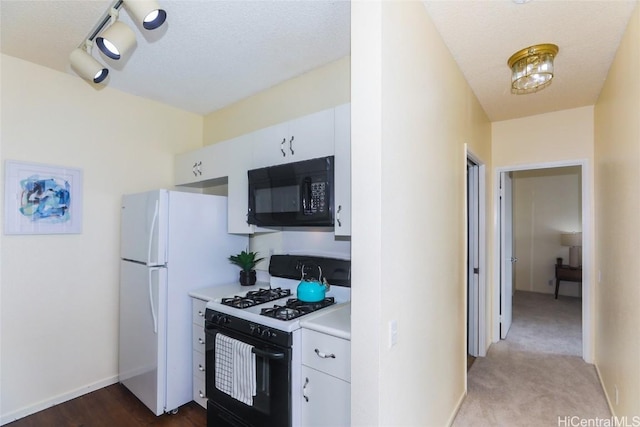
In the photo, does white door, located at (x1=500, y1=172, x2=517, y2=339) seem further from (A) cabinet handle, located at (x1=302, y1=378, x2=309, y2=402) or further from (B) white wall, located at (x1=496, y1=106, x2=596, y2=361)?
(A) cabinet handle, located at (x1=302, y1=378, x2=309, y2=402)

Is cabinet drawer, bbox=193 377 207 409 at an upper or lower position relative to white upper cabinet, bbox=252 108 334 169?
lower

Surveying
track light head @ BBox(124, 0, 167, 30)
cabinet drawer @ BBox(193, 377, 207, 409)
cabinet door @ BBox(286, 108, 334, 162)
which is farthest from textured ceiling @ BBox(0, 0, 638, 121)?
cabinet drawer @ BBox(193, 377, 207, 409)

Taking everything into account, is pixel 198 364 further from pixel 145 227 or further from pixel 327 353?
pixel 327 353

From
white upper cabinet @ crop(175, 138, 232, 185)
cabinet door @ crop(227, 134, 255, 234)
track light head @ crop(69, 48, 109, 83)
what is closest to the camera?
track light head @ crop(69, 48, 109, 83)

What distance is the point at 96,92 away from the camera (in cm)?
287

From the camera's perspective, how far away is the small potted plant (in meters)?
2.93

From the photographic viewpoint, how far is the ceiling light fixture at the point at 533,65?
2150mm

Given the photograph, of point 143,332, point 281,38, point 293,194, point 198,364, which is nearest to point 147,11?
point 281,38

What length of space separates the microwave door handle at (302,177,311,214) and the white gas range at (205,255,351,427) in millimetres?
463

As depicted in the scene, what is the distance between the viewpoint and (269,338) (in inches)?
74.2

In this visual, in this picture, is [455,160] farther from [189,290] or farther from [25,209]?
[25,209]

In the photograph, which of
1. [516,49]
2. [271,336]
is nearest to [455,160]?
[516,49]

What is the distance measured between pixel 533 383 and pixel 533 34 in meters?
2.78

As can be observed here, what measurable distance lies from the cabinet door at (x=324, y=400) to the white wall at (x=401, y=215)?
0.83ft
